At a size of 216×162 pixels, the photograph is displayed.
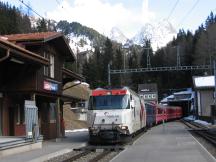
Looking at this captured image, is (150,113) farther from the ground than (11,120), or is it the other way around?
(150,113)

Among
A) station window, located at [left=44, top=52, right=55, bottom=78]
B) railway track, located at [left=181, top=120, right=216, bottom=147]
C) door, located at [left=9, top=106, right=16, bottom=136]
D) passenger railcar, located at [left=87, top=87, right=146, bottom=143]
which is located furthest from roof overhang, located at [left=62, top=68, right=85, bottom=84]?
railway track, located at [left=181, top=120, right=216, bottom=147]

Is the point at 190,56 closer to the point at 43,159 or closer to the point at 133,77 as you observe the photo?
the point at 133,77

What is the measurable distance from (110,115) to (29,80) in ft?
15.1

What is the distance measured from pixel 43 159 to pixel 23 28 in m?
90.4

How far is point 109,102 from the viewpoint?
90.7 feet

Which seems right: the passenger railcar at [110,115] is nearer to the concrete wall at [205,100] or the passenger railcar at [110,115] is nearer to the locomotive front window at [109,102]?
the locomotive front window at [109,102]

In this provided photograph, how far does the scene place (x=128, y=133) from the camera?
2720 centimetres

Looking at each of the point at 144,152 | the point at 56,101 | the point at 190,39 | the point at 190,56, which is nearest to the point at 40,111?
the point at 56,101

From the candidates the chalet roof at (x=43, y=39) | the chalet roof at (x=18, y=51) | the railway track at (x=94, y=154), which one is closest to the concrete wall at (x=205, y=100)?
the chalet roof at (x=43, y=39)

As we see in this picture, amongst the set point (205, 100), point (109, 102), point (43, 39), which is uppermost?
point (43, 39)

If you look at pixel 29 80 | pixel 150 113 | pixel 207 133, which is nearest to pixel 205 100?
pixel 150 113

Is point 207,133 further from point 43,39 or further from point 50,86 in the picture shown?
point 43,39

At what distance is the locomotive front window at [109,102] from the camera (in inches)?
1083

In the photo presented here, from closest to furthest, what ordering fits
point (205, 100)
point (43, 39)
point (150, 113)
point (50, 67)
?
point (43, 39) < point (50, 67) < point (150, 113) < point (205, 100)
